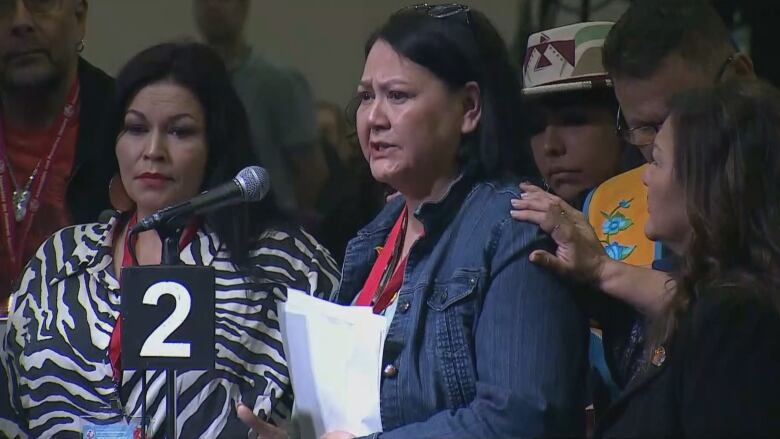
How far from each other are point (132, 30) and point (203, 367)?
1.18 meters

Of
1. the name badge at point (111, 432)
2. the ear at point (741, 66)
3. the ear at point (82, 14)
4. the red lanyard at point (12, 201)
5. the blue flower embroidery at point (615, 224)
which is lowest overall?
the name badge at point (111, 432)

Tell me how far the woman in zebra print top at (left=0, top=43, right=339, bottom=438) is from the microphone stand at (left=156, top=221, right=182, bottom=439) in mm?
451

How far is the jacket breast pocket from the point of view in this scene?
200 centimetres

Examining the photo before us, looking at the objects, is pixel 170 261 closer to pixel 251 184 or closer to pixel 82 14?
pixel 251 184

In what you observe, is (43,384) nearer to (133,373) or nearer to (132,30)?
(133,373)

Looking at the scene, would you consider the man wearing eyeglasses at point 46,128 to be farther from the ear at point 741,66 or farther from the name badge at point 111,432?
the ear at point 741,66

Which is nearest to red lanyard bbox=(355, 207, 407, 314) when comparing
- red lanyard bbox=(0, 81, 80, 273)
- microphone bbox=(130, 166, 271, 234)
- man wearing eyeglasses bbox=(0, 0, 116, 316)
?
microphone bbox=(130, 166, 271, 234)

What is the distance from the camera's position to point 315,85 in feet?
10.2

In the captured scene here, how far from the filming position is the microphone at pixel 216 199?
2.17m

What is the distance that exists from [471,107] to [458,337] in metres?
0.43

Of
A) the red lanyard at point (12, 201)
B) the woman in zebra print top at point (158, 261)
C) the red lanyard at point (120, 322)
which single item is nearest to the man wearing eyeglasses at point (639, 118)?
the woman in zebra print top at point (158, 261)

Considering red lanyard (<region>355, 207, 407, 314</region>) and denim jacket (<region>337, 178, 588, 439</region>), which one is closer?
denim jacket (<region>337, 178, 588, 439</region>)

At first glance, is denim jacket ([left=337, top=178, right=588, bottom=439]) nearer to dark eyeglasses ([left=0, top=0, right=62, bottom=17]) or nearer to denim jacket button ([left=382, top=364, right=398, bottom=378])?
denim jacket button ([left=382, top=364, right=398, bottom=378])

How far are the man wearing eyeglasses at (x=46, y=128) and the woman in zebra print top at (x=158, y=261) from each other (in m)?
0.13
